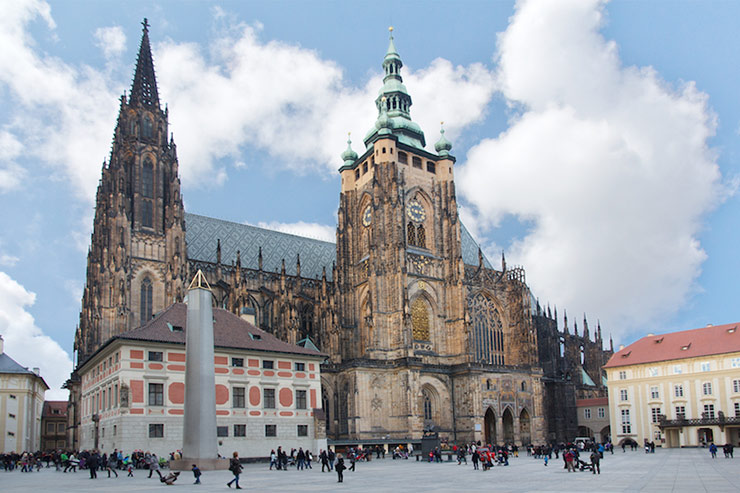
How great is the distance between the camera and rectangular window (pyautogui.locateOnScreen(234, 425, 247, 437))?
43025 millimetres

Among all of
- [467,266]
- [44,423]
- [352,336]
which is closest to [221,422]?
[352,336]

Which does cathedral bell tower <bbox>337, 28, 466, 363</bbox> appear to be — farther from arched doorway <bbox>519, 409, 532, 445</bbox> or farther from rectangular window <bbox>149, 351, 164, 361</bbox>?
rectangular window <bbox>149, 351, 164, 361</bbox>

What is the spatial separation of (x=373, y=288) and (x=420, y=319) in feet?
19.6

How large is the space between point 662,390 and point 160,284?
45569 millimetres

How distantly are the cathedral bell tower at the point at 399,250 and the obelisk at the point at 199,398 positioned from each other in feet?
116

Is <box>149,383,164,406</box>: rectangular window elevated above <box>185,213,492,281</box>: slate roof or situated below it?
below

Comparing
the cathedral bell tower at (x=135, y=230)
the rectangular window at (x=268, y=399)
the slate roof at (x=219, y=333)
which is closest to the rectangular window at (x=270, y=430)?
the rectangular window at (x=268, y=399)

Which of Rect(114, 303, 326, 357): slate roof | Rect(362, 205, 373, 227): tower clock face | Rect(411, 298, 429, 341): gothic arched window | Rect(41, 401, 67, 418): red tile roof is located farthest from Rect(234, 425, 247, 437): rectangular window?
Rect(41, 401, 67, 418): red tile roof

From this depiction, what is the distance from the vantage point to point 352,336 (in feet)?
221

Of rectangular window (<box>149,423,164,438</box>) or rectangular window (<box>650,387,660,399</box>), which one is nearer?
rectangular window (<box>149,423,164,438</box>)

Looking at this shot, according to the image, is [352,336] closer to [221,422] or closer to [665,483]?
[221,422]

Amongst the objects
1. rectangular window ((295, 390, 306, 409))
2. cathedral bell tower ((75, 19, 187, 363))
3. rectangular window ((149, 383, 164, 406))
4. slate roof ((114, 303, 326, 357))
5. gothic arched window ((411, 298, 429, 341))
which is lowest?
rectangular window ((295, 390, 306, 409))

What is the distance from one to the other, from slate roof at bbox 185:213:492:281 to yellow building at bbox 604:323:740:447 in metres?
21.1

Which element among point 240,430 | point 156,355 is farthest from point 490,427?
point 156,355
